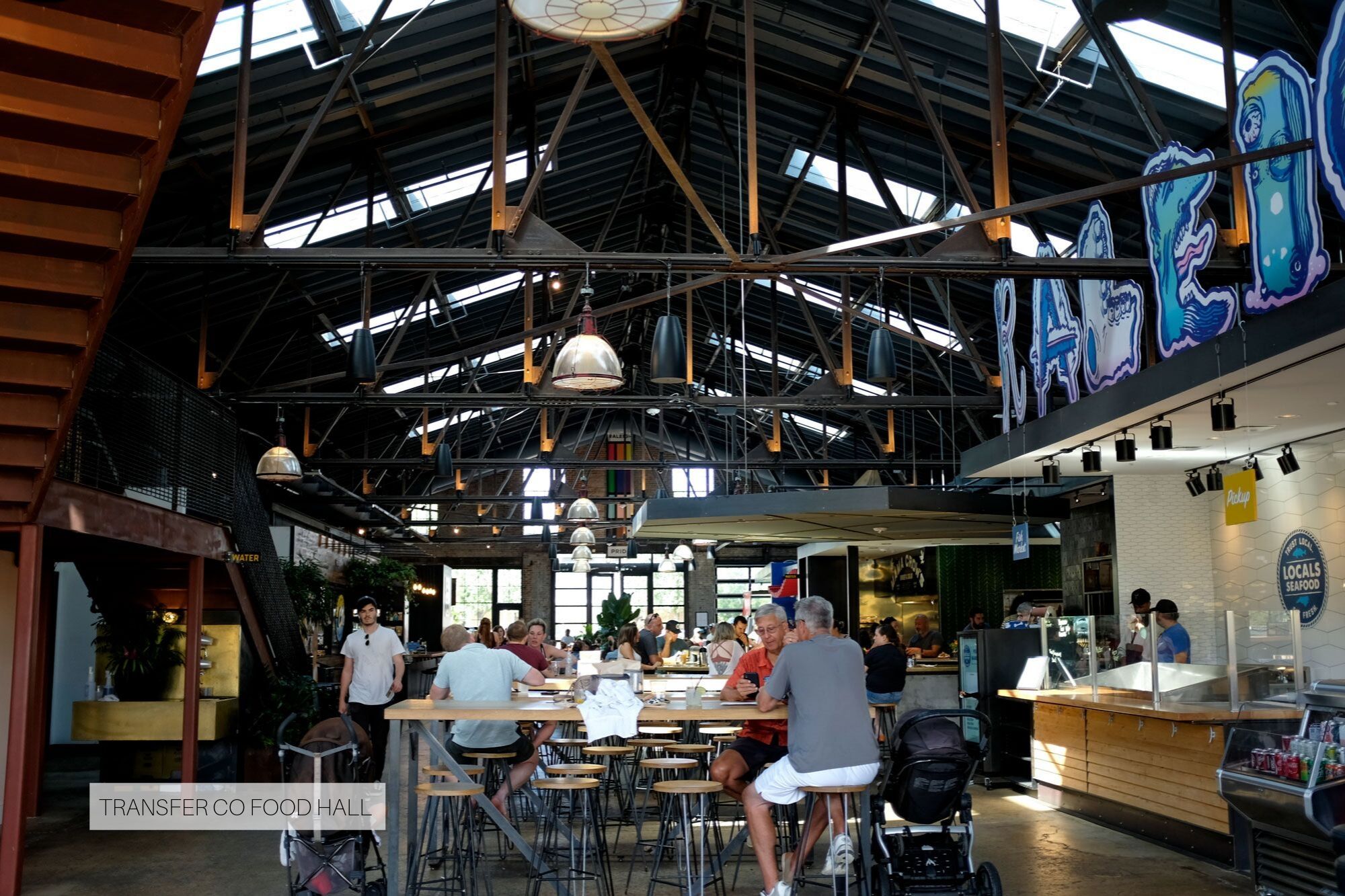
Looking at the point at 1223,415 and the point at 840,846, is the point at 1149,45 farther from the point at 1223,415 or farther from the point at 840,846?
the point at 840,846

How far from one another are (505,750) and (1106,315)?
633cm

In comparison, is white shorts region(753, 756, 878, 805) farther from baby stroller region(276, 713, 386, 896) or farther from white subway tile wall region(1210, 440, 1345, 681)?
white subway tile wall region(1210, 440, 1345, 681)

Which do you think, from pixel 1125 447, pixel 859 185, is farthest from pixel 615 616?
pixel 1125 447

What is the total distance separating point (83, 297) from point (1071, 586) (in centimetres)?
1281

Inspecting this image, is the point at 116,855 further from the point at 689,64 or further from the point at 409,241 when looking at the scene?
the point at 689,64

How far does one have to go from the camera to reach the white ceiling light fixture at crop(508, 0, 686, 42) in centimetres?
380

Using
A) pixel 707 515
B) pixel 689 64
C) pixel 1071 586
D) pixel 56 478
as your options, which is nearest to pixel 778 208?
pixel 689 64

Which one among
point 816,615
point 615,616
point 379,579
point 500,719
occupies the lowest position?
point 500,719

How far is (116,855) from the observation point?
8164mm

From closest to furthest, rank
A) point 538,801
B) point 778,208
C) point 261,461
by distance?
point 538,801, point 261,461, point 778,208

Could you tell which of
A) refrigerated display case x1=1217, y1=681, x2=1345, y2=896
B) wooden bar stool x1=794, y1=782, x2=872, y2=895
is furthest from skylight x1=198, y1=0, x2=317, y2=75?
refrigerated display case x1=1217, y1=681, x2=1345, y2=896

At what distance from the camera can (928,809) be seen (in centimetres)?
568

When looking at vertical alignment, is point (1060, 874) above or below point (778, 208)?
below

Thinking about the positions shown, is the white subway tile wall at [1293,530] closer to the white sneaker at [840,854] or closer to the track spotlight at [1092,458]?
the track spotlight at [1092,458]
